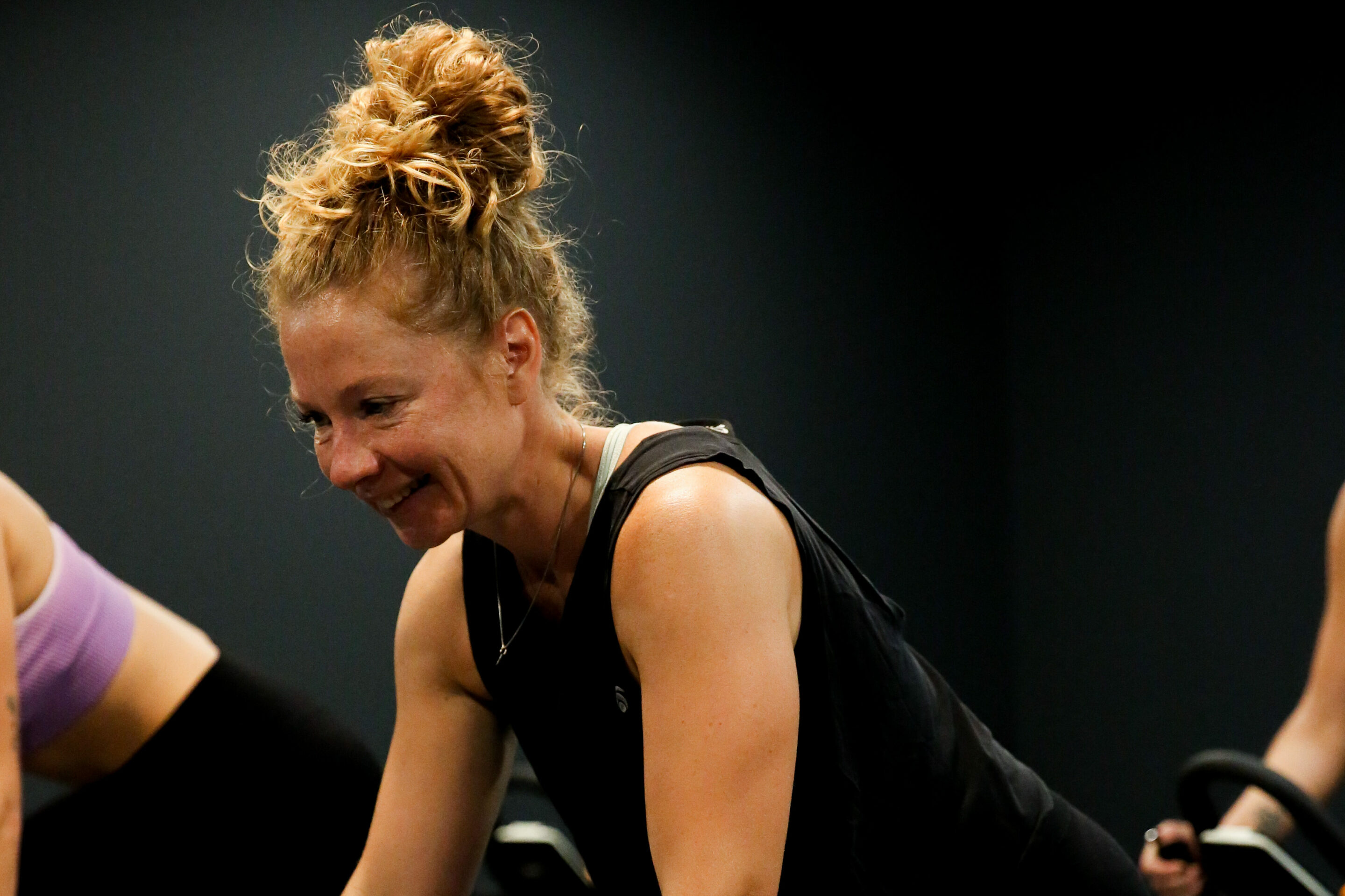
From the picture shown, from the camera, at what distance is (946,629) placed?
3.81 metres

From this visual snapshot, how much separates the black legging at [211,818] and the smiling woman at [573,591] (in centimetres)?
30

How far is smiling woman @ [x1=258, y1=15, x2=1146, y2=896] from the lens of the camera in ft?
3.64

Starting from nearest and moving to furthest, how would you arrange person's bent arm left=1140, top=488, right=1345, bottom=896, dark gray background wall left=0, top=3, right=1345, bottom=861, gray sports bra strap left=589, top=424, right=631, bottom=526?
gray sports bra strap left=589, top=424, right=631, bottom=526 < person's bent arm left=1140, top=488, right=1345, bottom=896 < dark gray background wall left=0, top=3, right=1345, bottom=861

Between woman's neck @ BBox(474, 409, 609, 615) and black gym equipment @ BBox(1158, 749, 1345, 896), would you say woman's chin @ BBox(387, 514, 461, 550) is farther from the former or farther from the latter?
black gym equipment @ BBox(1158, 749, 1345, 896)

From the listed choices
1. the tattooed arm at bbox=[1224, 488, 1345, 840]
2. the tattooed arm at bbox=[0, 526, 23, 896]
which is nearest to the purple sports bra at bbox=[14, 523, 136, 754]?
the tattooed arm at bbox=[0, 526, 23, 896]

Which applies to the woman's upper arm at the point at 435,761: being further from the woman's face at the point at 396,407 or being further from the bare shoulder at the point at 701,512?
the bare shoulder at the point at 701,512

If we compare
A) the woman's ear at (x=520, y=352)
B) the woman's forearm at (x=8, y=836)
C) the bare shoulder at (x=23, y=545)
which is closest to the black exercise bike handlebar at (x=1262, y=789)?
the woman's ear at (x=520, y=352)

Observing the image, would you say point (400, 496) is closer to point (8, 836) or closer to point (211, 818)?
point (8, 836)

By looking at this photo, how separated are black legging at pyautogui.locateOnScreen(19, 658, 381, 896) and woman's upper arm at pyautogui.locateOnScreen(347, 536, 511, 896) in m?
0.28

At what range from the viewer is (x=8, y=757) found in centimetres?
121

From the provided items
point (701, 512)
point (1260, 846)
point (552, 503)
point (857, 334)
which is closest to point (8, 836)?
point (552, 503)

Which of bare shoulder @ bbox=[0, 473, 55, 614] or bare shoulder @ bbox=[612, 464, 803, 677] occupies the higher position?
bare shoulder @ bbox=[612, 464, 803, 677]

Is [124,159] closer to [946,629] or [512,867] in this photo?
[512,867]

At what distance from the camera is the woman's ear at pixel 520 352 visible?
1.25 m
